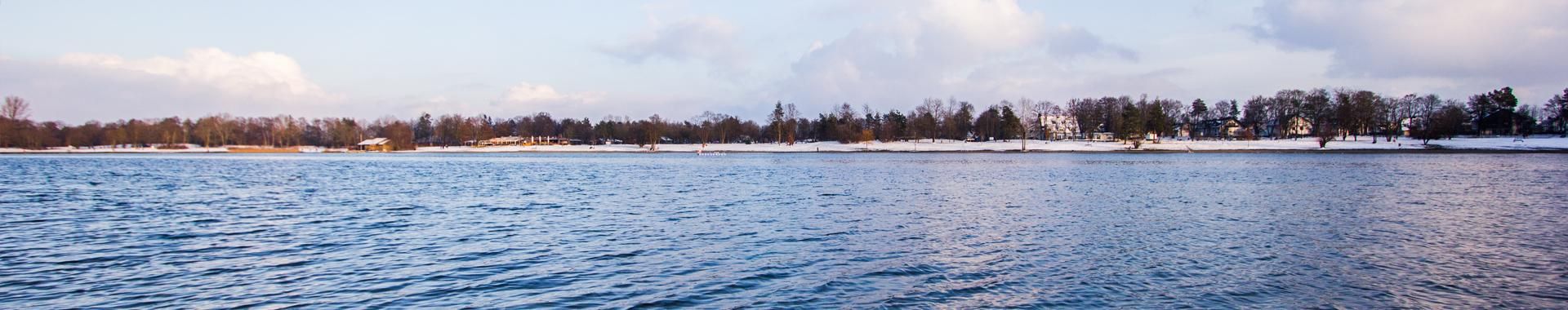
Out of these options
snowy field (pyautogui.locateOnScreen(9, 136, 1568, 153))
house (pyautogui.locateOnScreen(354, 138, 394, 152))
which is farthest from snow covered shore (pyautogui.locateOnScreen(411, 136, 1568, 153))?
house (pyautogui.locateOnScreen(354, 138, 394, 152))

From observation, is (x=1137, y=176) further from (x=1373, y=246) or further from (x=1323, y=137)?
(x=1323, y=137)

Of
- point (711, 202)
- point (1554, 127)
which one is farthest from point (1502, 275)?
point (1554, 127)

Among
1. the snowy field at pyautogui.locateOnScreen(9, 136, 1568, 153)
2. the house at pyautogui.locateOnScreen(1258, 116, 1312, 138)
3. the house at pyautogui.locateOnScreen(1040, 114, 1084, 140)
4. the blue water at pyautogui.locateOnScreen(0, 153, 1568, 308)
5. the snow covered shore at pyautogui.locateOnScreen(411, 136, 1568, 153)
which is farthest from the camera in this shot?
the house at pyautogui.locateOnScreen(1040, 114, 1084, 140)

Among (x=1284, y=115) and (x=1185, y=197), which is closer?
(x=1185, y=197)

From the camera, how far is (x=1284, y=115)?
145 meters

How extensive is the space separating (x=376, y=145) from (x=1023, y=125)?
13337 centimetres

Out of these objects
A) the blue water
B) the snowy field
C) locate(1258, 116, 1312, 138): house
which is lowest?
the blue water

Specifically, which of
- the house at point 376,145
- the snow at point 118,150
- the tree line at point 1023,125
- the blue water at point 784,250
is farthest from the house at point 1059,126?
the snow at point 118,150

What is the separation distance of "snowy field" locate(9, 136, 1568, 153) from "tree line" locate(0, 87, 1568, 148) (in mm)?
2648

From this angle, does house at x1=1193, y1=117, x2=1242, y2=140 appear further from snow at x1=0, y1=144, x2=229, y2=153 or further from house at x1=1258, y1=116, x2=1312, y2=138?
snow at x1=0, y1=144, x2=229, y2=153

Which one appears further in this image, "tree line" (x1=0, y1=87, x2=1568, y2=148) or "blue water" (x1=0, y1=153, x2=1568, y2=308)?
"tree line" (x1=0, y1=87, x2=1568, y2=148)

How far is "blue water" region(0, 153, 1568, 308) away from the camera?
1206 cm

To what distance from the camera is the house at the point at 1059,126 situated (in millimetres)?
167375

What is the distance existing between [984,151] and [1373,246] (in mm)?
109503
